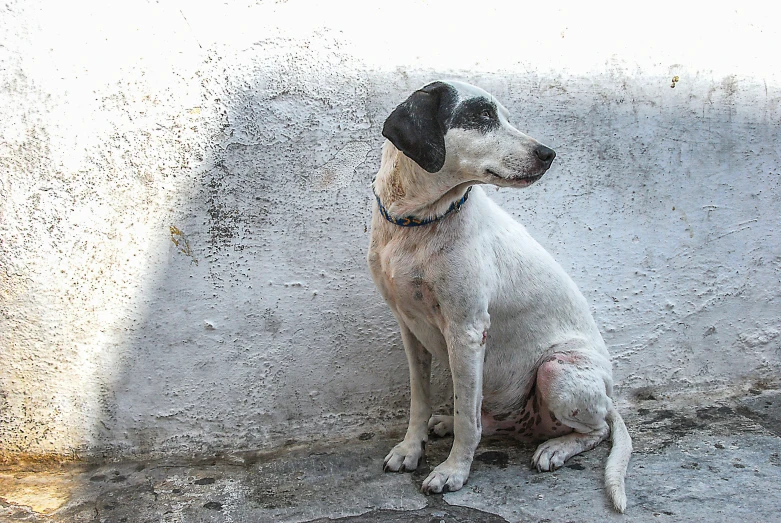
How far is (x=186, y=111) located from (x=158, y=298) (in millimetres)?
771

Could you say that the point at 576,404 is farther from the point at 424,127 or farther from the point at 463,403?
the point at 424,127

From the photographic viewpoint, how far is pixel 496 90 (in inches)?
128

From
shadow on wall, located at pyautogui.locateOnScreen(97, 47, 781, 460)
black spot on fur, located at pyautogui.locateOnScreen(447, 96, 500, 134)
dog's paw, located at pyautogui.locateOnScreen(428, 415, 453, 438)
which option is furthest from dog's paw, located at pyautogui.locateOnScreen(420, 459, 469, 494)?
black spot on fur, located at pyautogui.locateOnScreen(447, 96, 500, 134)

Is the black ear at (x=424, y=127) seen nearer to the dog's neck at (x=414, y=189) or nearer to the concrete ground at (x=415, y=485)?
the dog's neck at (x=414, y=189)

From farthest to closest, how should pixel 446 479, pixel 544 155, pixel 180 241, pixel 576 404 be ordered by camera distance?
pixel 180 241 → pixel 576 404 → pixel 446 479 → pixel 544 155

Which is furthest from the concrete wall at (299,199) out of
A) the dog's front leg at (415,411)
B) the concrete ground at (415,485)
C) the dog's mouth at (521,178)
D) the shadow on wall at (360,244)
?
the dog's mouth at (521,178)

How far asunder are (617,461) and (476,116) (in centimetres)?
136

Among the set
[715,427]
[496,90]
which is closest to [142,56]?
[496,90]

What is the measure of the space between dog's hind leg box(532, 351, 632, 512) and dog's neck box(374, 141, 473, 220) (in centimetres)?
78

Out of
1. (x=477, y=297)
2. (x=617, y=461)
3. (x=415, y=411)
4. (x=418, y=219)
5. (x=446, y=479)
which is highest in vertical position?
(x=418, y=219)

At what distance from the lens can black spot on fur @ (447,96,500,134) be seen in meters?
2.38

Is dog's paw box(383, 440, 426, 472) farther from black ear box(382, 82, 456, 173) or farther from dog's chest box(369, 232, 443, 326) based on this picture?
black ear box(382, 82, 456, 173)

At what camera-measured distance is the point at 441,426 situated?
123 inches

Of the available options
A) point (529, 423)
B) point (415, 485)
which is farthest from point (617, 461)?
point (415, 485)
